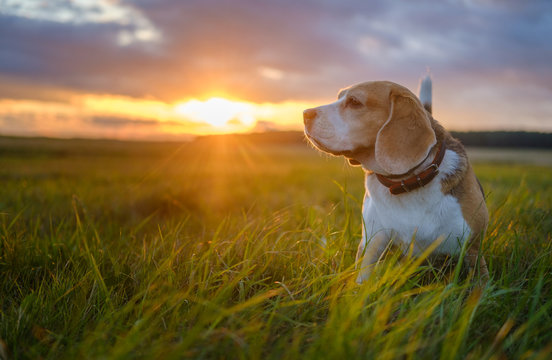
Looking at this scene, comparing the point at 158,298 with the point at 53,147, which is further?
the point at 53,147

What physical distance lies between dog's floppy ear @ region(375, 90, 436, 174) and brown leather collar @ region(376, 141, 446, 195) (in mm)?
105

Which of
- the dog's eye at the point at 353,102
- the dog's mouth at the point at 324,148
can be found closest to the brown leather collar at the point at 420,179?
the dog's mouth at the point at 324,148

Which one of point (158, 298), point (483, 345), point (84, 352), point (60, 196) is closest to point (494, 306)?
point (483, 345)

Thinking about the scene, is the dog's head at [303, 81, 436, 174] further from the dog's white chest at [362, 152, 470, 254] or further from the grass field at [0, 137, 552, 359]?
the grass field at [0, 137, 552, 359]

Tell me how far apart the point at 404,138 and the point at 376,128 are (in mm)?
273

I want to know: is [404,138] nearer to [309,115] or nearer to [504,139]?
[309,115]

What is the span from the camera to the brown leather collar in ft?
8.82

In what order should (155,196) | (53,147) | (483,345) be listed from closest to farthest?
(483,345) → (155,196) → (53,147)

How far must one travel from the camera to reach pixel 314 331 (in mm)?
1864

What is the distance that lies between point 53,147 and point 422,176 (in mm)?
22759

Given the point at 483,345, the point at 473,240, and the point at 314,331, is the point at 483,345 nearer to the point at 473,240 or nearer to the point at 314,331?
the point at 314,331

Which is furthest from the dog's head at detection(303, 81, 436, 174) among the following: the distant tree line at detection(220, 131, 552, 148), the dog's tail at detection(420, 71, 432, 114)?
the distant tree line at detection(220, 131, 552, 148)

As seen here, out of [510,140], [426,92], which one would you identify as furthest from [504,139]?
[426,92]

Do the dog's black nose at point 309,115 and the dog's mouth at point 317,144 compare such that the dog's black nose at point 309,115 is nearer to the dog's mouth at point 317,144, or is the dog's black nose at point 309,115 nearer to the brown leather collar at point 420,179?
the dog's mouth at point 317,144
